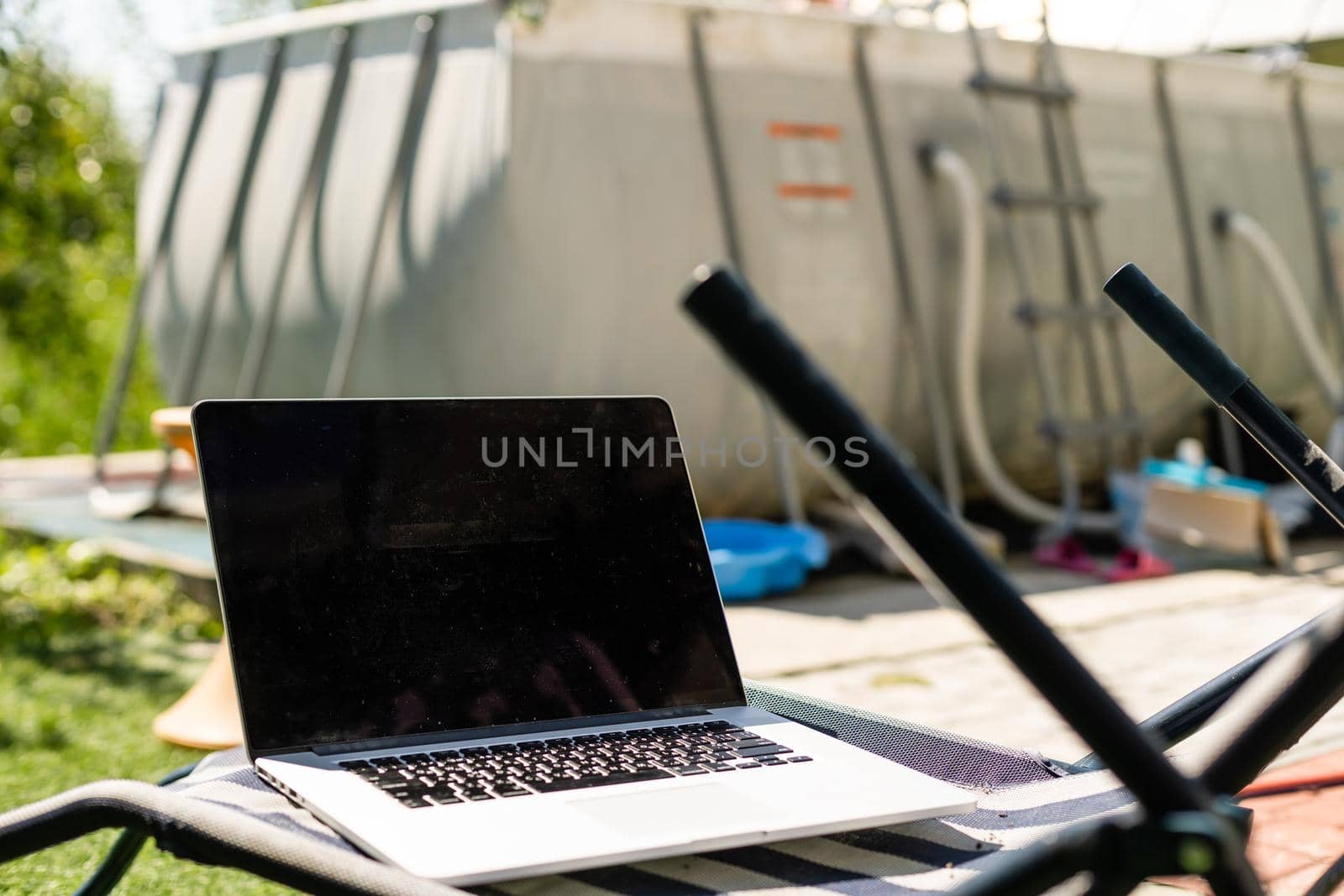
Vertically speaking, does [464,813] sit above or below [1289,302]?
below

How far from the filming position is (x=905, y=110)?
5633 millimetres

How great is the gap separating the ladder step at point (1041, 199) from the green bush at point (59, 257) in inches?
145

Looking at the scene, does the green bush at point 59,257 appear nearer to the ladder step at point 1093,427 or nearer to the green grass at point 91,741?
the green grass at point 91,741

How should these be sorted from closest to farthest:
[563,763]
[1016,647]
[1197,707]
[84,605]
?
[1016,647] < [563,763] < [1197,707] < [84,605]

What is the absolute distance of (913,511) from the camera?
72cm

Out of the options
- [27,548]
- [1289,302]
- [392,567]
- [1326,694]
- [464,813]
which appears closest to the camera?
[1326,694]

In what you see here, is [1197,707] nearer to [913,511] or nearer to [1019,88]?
[913,511]

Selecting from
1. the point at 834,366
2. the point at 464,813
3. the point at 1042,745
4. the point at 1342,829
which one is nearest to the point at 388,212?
the point at 834,366

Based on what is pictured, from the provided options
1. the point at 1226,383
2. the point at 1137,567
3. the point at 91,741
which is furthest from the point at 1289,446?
the point at 1137,567

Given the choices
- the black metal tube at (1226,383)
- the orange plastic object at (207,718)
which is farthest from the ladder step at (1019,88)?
the black metal tube at (1226,383)

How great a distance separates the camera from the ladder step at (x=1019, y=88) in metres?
5.56

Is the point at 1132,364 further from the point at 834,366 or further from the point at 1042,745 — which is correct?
the point at 1042,745

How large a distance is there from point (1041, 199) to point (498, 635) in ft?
16.1

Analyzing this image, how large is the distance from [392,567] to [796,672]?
2.46 m
